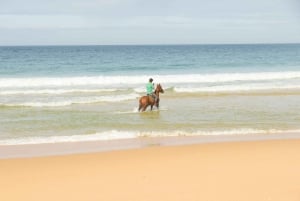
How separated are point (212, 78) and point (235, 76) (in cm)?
185

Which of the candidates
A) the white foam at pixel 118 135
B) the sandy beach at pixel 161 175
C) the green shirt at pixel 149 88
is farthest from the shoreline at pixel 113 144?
the green shirt at pixel 149 88

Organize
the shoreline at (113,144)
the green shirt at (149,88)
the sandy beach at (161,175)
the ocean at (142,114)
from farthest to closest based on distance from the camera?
the green shirt at (149,88) < the ocean at (142,114) < the shoreline at (113,144) < the sandy beach at (161,175)

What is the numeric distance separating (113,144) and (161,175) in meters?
3.39

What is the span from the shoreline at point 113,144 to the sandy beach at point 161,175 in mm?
669

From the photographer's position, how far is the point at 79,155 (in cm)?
889

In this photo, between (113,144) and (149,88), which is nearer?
(113,144)

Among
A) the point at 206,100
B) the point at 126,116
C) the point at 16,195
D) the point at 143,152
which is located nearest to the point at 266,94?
the point at 206,100

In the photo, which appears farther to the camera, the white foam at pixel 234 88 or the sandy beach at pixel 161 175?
the white foam at pixel 234 88

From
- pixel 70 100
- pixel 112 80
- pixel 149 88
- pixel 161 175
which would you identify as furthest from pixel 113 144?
pixel 112 80

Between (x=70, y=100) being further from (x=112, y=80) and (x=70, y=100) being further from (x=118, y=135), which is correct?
(x=112, y=80)

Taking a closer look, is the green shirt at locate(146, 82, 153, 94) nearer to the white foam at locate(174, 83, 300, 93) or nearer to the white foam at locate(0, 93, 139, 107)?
the white foam at locate(0, 93, 139, 107)

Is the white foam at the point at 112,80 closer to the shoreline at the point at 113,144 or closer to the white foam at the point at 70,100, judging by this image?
the white foam at the point at 70,100

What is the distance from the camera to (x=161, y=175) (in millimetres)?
7133

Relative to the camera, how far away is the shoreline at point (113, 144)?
9.45 metres
